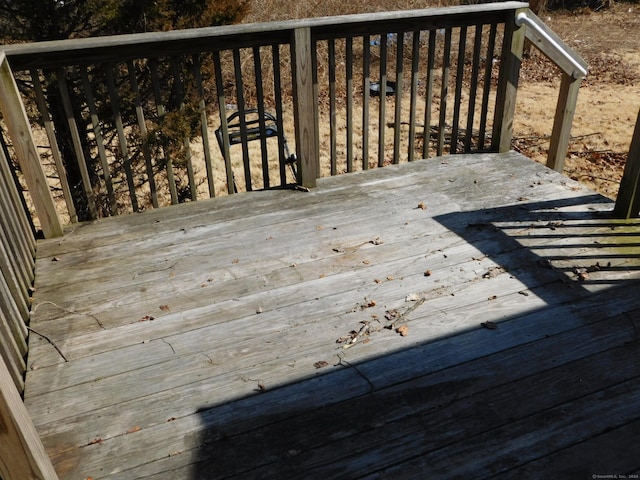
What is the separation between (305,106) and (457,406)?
2.27 meters

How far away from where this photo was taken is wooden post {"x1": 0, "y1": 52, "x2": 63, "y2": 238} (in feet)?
9.78

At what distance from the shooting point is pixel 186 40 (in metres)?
3.31

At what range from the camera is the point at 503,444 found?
185cm

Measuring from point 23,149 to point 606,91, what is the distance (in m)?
8.94

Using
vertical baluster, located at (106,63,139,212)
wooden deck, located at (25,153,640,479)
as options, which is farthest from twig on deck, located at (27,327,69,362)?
vertical baluster, located at (106,63,139,212)

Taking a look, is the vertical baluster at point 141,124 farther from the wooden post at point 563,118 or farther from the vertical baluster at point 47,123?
the wooden post at point 563,118

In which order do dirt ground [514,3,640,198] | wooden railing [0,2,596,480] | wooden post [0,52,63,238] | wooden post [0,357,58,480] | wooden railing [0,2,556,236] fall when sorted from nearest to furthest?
1. wooden post [0,357,58,480]
2. wooden railing [0,2,596,480]
3. wooden post [0,52,63,238]
4. wooden railing [0,2,556,236]
5. dirt ground [514,3,640,198]

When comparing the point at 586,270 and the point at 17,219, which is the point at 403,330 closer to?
the point at 586,270

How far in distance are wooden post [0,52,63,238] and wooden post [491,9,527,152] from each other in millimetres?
3187

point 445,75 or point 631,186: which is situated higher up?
point 445,75

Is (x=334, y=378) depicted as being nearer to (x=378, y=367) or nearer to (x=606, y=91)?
(x=378, y=367)

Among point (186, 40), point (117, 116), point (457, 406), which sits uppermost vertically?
point (186, 40)

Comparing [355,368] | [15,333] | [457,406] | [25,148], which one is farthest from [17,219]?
[457,406]

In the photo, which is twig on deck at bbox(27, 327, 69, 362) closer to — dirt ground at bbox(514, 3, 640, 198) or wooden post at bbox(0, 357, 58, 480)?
wooden post at bbox(0, 357, 58, 480)
